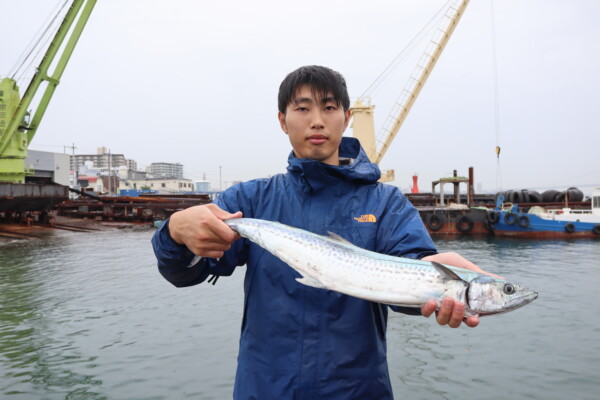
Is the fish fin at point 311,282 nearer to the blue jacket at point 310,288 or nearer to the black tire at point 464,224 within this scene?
the blue jacket at point 310,288

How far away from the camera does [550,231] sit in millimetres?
31812

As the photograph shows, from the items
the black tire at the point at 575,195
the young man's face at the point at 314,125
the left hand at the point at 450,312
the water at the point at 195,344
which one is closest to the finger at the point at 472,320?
the left hand at the point at 450,312

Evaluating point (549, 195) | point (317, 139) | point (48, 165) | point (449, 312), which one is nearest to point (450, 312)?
point (449, 312)

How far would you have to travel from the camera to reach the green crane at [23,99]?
3497 cm

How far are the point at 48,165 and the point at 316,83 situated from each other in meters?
64.6

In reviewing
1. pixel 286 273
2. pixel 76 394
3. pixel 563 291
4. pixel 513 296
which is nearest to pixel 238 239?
pixel 286 273

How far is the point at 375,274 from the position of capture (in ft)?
8.38

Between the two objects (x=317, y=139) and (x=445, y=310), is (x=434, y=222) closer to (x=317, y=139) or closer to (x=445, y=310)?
(x=317, y=139)

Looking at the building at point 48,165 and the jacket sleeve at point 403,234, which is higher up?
the building at point 48,165

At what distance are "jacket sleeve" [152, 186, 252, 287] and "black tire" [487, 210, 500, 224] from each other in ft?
114

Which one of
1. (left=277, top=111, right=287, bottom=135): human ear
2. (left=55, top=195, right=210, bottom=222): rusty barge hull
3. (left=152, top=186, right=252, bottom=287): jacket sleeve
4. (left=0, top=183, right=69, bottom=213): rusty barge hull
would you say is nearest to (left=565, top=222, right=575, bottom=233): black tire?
(left=55, top=195, right=210, bottom=222): rusty barge hull

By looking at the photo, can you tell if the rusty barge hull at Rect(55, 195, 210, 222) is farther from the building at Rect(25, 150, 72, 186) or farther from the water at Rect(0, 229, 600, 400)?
the water at Rect(0, 229, 600, 400)

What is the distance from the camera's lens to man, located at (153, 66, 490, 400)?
7.77 feet

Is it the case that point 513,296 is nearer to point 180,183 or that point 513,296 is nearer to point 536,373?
point 536,373
